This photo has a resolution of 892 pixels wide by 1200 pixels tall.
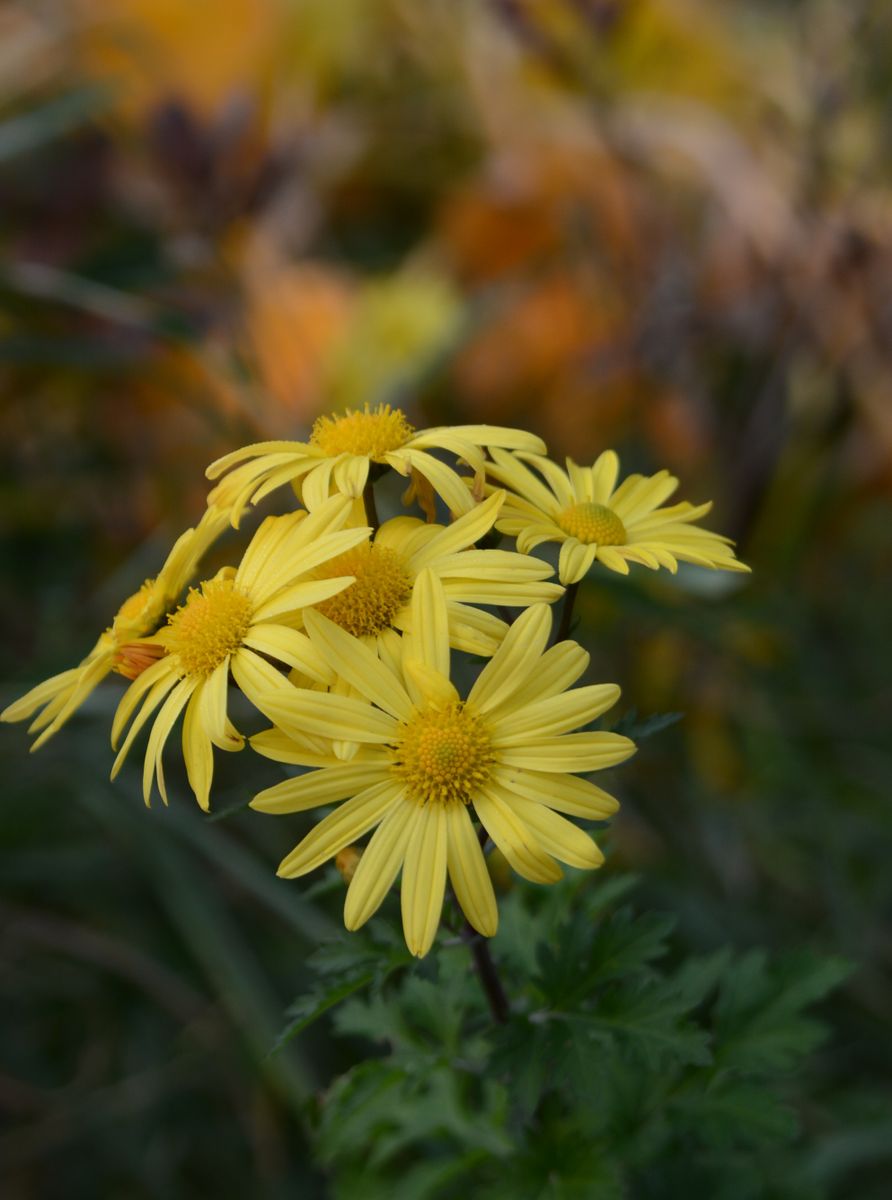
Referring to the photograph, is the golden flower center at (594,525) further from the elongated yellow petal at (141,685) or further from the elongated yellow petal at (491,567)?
the elongated yellow petal at (141,685)

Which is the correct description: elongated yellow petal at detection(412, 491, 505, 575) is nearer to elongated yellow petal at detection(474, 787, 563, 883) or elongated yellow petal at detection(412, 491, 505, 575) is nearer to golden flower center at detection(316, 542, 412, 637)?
golden flower center at detection(316, 542, 412, 637)

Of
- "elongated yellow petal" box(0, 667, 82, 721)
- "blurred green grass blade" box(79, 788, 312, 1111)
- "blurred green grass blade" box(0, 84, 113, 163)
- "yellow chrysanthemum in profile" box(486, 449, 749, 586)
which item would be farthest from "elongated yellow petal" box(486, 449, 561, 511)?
"blurred green grass blade" box(0, 84, 113, 163)

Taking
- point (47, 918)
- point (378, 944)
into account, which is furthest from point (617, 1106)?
point (47, 918)

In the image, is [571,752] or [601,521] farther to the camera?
[601,521]

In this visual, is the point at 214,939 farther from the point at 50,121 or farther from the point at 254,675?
the point at 50,121

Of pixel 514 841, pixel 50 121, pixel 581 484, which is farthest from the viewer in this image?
pixel 50 121

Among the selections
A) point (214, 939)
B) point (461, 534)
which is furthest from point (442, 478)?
point (214, 939)
